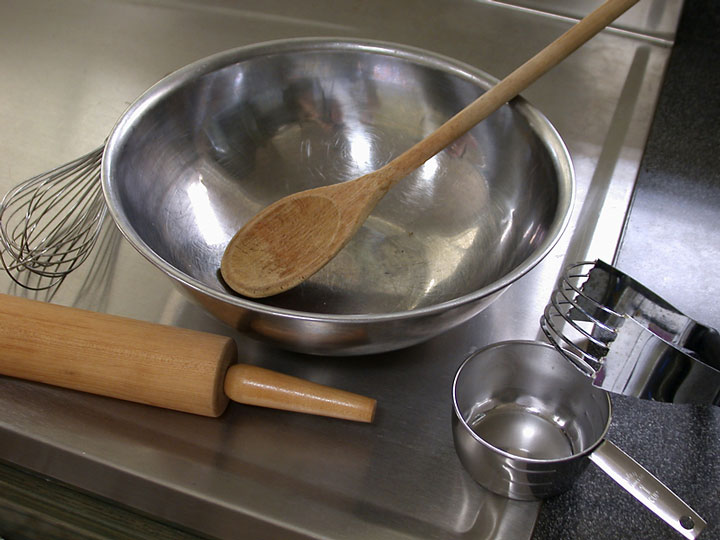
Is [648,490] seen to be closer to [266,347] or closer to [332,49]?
[266,347]

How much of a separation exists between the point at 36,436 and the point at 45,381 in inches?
1.7

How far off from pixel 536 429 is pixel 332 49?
401 millimetres

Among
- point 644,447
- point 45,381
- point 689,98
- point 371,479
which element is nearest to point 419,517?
point 371,479

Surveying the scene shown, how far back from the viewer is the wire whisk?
644 millimetres

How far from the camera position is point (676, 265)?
0.68 metres

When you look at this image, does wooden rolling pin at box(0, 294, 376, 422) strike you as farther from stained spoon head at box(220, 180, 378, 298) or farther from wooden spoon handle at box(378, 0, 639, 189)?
wooden spoon handle at box(378, 0, 639, 189)

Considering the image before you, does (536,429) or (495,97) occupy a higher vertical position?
(495,97)

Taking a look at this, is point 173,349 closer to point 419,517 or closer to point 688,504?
point 419,517

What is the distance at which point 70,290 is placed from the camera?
0.65 meters

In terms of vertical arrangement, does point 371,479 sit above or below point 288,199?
below

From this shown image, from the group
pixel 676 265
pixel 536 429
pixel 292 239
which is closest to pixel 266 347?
pixel 292 239

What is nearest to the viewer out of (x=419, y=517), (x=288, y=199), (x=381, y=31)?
(x=419, y=517)

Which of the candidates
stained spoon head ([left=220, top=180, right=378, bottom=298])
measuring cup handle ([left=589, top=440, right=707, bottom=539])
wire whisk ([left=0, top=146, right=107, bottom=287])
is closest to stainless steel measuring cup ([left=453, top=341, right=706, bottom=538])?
measuring cup handle ([left=589, top=440, right=707, bottom=539])

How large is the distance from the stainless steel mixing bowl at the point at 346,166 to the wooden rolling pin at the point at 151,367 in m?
0.05
